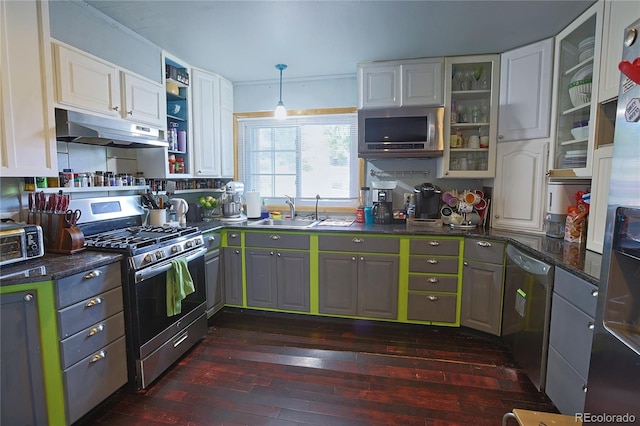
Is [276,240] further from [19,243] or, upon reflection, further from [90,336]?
[19,243]

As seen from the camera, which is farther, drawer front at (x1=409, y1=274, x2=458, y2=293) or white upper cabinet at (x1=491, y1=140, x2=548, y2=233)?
drawer front at (x1=409, y1=274, x2=458, y2=293)

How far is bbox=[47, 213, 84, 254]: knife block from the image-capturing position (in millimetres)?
1882

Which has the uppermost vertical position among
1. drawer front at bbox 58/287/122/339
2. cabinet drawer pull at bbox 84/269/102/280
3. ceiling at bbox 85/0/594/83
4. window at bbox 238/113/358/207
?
ceiling at bbox 85/0/594/83

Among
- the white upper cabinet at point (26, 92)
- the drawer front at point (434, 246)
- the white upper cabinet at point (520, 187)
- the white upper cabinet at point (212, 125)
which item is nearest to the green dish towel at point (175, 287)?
the white upper cabinet at point (26, 92)

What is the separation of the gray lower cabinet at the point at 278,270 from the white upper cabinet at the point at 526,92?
196 cm

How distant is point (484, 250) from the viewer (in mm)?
2596

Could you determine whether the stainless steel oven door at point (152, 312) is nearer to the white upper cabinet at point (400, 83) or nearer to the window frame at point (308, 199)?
the window frame at point (308, 199)

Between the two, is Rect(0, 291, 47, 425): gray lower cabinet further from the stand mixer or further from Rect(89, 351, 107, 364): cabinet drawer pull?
the stand mixer

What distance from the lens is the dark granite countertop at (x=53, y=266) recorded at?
59.0 inches

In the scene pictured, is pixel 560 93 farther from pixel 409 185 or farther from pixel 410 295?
pixel 410 295

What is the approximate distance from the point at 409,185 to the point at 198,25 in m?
2.31

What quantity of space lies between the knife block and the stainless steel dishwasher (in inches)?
107

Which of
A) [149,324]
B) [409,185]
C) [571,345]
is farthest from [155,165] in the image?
[571,345]

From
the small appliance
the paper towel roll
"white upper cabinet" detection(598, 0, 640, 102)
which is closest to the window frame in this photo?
the paper towel roll
